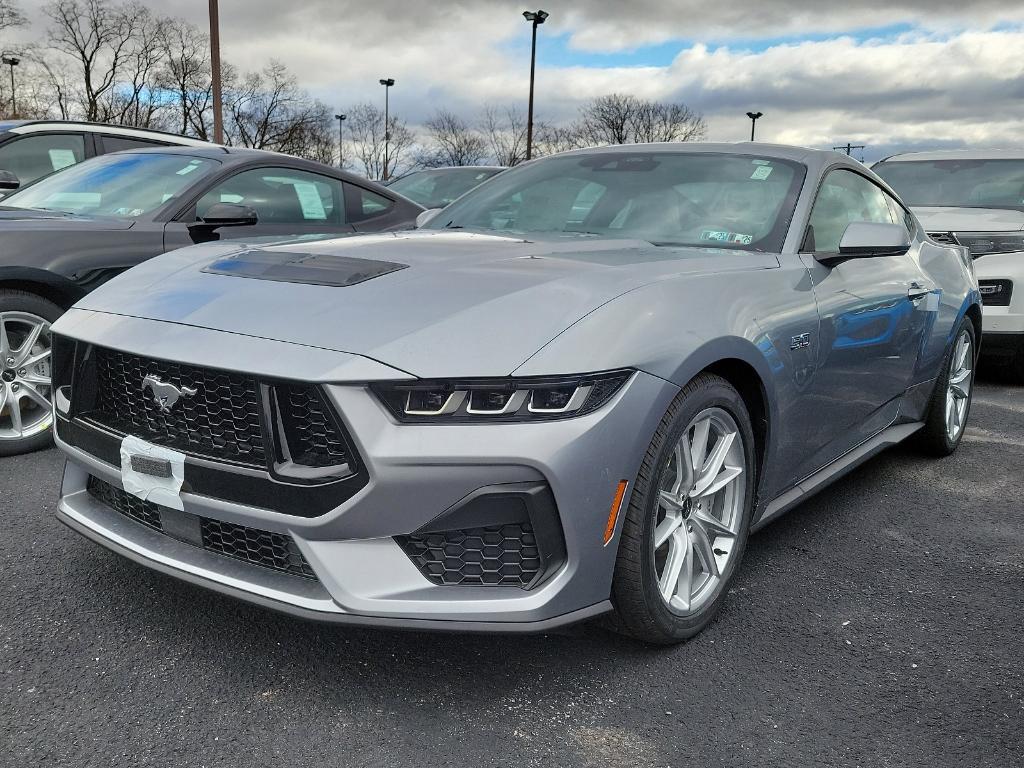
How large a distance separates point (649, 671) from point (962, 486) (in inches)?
100

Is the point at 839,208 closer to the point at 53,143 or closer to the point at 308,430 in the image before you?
the point at 308,430

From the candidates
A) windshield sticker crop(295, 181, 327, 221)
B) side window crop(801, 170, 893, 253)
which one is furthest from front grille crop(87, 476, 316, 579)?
windshield sticker crop(295, 181, 327, 221)

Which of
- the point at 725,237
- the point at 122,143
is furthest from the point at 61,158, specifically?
the point at 725,237

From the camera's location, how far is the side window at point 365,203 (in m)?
5.54

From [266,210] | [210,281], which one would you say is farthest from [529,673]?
[266,210]

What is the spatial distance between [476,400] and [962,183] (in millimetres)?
7233

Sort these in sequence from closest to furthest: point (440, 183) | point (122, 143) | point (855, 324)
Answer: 1. point (855, 324)
2. point (122, 143)
3. point (440, 183)

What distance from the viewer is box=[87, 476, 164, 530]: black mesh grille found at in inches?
94.4

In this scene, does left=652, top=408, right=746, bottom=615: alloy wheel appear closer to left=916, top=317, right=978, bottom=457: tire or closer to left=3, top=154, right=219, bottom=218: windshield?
left=916, top=317, right=978, bottom=457: tire

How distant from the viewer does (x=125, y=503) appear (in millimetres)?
2496

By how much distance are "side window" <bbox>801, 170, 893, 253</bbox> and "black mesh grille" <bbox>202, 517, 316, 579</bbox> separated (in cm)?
203

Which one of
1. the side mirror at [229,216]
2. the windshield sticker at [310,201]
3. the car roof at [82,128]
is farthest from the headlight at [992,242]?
the car roof at [82,128]

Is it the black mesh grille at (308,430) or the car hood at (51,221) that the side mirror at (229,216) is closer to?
the car hood at (51,221)

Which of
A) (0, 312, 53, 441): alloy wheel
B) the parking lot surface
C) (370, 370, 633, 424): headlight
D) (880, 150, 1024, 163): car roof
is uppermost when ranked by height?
(880, 150, 1024, 163): car roof
